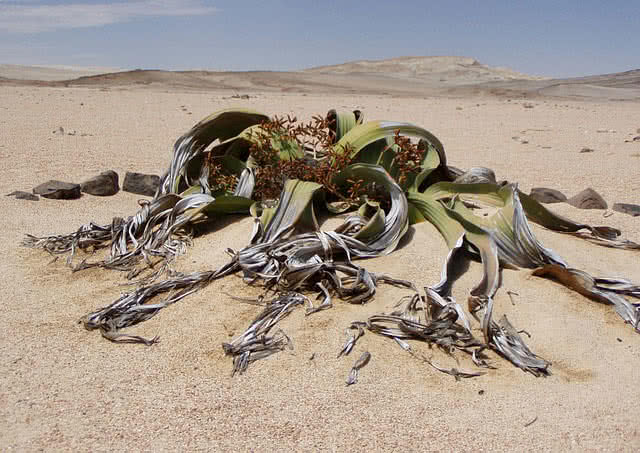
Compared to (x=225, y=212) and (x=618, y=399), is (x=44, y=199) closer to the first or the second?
(x=225, y=212)

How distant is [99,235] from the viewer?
3.39m

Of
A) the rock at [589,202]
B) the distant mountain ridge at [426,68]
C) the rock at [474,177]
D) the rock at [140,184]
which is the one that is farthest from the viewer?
the distant mountain ridge at [426,68]

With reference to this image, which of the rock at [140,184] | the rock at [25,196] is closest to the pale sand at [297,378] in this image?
the rock at [25,196]

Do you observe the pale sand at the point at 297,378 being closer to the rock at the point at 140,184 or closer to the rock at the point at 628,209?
the rock at the point at 628,209

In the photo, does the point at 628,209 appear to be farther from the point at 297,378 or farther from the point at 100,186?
the point at 100,186

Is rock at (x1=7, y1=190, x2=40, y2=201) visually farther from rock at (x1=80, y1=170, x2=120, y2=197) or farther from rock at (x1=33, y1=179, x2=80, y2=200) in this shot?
rock at (x1=80, y1=170, x2=120, y2=197)

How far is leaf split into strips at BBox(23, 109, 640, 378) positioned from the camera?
239 centimetres

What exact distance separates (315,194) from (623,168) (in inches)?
166

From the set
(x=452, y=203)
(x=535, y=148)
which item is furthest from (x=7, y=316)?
(x=535, y=148)

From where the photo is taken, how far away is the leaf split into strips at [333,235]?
2.39 m

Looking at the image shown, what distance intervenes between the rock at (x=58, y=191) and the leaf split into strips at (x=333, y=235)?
3.69 ft

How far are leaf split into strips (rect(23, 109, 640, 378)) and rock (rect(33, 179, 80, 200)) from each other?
3.69ft

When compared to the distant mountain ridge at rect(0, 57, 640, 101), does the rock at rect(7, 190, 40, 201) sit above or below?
above

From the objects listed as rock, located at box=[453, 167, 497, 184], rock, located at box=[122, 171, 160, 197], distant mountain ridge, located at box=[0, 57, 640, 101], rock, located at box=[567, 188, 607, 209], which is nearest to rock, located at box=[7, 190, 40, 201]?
Result: rock, located at box=[122, 171, 160, 197]
